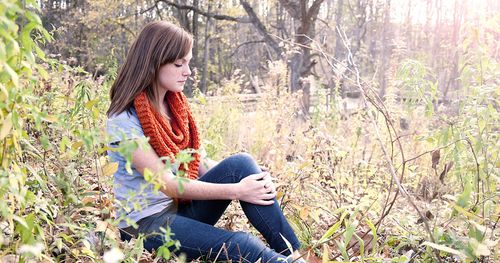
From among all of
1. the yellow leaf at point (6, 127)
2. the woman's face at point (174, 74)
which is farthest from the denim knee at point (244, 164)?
the yellow leaf at point (6, 127)

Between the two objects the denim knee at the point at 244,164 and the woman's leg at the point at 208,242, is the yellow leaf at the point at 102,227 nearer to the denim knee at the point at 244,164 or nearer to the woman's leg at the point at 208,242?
the woman's leg at the point at 208,242

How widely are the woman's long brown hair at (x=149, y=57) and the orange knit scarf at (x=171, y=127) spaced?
0.05 meters

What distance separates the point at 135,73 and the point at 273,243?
36.2 inches

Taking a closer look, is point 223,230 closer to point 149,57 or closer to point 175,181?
point 175,181

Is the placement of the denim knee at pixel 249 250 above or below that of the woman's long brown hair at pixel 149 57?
below

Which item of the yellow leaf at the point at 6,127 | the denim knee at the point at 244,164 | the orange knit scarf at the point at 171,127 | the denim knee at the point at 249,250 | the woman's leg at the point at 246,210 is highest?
the yellow leaf at the point at 6,127

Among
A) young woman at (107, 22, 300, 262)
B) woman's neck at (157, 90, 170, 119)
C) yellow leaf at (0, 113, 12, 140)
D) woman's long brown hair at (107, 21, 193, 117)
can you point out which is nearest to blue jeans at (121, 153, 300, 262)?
young woman at (107, 22, 300, 262)

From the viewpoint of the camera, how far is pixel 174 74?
2.37 meters

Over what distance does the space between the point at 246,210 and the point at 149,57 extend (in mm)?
753

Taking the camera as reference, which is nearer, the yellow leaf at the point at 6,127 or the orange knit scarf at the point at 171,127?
the yellow leaf at the point at 6,127

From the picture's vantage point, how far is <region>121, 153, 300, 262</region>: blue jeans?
2119mm

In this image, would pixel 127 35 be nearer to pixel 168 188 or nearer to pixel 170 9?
pixel 170 9

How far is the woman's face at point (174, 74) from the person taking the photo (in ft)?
7.71

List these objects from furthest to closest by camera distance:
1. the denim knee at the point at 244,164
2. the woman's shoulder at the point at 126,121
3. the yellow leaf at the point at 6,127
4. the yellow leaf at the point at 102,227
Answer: the denim knee at the point at 244,164 < the woman's shoulder at the point at 126,121 < the yellow leaf at the point at 102,227 < the yellow leaf at the point at 6,127
